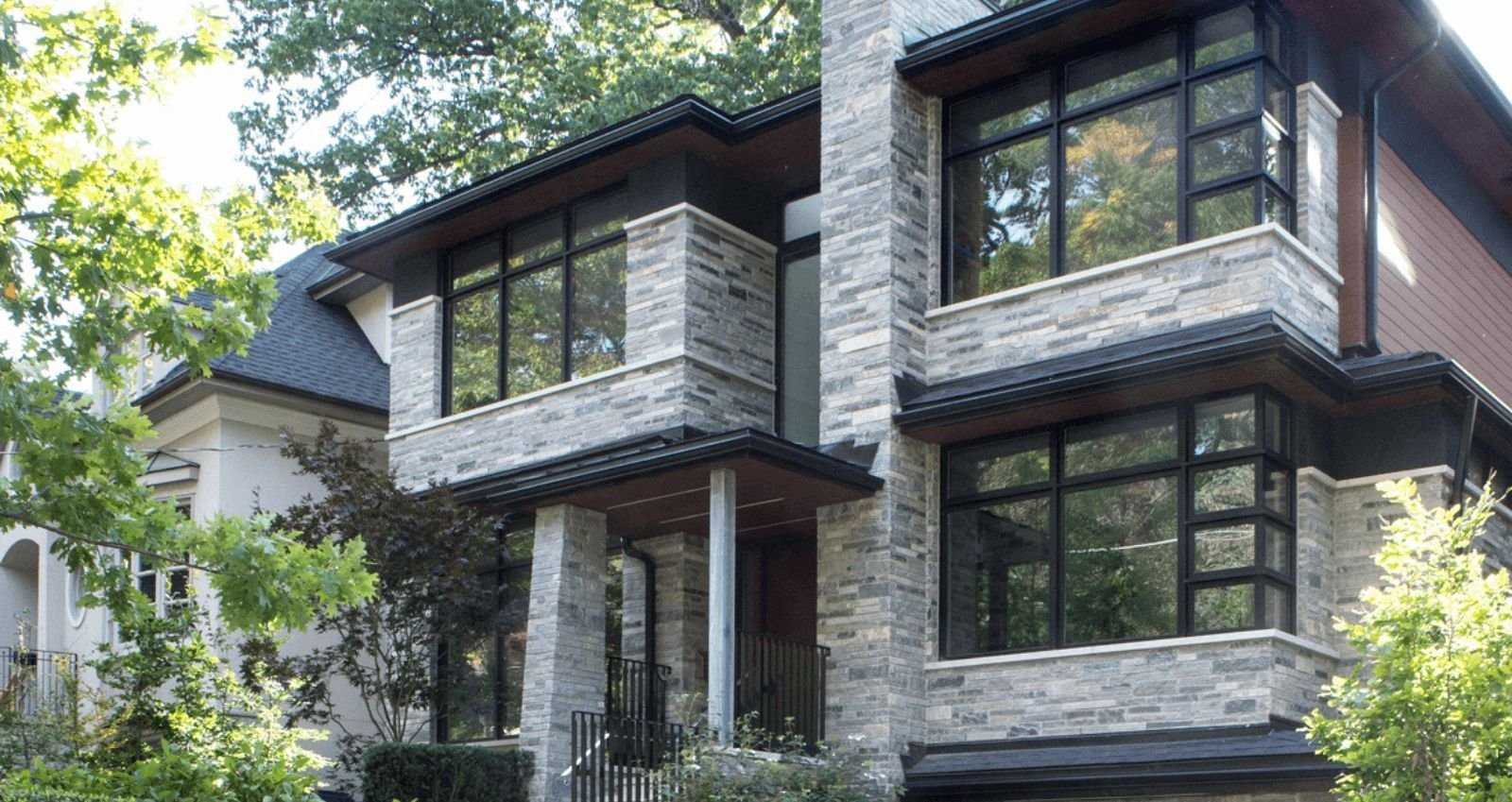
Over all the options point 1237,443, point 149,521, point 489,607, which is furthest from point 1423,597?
point 489,607

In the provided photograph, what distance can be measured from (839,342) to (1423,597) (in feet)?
21.5

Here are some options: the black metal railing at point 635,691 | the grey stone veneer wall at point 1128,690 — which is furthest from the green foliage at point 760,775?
the black metal railing at point 635,691

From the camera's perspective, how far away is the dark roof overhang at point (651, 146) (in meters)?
16.1

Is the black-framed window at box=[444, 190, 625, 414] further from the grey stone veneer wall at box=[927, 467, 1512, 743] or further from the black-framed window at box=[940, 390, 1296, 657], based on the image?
the grey stone veneer wall at box=[927, 467, 1512, 743]

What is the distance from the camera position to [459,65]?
3056cm

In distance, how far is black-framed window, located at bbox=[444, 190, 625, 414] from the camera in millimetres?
16984

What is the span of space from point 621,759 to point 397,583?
3.20 m

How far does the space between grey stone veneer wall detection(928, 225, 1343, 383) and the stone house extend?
0.11 feet

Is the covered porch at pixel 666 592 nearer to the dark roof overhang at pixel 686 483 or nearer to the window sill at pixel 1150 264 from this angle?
the dark roof overhang at pixel 686 483

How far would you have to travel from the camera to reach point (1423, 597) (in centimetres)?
930

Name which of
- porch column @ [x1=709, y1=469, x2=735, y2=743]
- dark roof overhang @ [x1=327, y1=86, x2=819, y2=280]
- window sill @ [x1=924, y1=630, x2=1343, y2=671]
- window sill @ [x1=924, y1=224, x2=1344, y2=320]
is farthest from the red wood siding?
porch column @ [x1=709, y1=469, x2=735, y2=743]

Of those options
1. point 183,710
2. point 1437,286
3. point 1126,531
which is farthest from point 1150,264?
point 183,710

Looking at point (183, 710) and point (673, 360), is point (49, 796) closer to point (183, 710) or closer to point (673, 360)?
point (183, 710)

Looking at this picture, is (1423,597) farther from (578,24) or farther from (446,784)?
(578,24)
